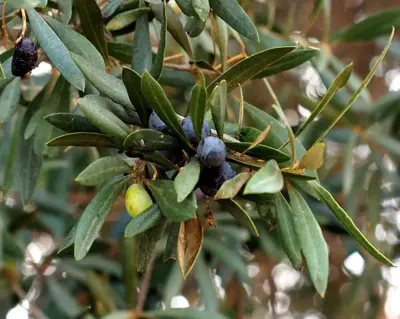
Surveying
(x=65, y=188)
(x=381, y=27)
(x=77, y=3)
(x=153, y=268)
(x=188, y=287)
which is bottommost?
(x=188, y=287)

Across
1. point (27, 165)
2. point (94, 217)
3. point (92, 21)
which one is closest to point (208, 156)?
point (94, 217)

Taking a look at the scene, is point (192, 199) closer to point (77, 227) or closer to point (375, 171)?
point (77, 227)

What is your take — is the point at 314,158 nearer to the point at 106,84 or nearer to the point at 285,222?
the point at 285,222

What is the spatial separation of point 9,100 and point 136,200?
258 millimetres

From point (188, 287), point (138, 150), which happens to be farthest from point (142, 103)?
point (188, 287)

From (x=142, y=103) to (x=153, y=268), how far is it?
0.97 m

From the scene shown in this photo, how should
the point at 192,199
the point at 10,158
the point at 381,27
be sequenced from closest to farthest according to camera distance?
the point at 192,199 < the point at 10,158 < the point at 381,27

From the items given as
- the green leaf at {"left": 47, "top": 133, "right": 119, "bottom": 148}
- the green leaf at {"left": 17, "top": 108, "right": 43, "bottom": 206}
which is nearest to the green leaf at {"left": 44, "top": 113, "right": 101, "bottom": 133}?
the green leaf at {"left": 47, "top": 133, "right": 119, "bottom": 148}

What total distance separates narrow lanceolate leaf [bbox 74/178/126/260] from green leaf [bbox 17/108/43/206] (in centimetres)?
29

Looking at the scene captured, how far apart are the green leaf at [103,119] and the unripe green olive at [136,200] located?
0.12 feet

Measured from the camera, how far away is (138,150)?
1.57 ft

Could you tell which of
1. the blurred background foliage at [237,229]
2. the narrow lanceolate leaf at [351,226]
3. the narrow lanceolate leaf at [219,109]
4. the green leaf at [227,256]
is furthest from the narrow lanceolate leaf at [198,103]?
the green leaf at [227,256]

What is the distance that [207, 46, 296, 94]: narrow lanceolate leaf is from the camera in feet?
1.61

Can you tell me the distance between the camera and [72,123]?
0.50 m
